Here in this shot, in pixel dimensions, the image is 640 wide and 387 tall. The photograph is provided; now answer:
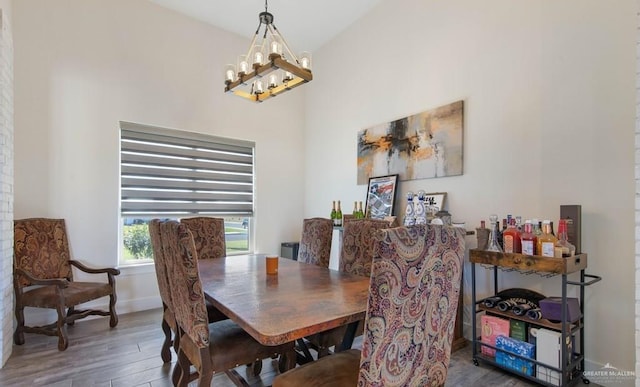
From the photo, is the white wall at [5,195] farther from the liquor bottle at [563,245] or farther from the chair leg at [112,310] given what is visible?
the liquor bottle at [563,245]

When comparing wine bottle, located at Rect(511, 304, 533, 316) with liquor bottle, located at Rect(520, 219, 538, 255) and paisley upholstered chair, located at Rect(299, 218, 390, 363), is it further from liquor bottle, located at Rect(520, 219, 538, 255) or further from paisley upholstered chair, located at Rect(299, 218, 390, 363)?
paisley upholstered chair, located at Rect(299, 218, 390, 363)

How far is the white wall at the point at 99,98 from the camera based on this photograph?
10.1 ft

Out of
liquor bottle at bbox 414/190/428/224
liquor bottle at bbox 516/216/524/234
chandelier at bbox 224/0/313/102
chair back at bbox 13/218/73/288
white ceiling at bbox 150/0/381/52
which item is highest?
white ceiling at bbox 150/0/381/52

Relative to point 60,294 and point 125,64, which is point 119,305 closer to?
point 60,294

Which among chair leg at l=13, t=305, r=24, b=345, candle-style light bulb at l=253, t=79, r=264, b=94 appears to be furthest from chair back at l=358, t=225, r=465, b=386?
chair leg at l=13, t=305, r=24, b=345

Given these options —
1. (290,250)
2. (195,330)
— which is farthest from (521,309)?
(290,250)

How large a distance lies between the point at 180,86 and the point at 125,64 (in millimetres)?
598

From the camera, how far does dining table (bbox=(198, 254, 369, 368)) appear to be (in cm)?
115

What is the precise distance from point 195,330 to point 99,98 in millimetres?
3186

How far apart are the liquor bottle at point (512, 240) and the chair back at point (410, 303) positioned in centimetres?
129

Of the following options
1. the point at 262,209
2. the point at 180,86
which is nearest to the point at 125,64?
the point at 180,86

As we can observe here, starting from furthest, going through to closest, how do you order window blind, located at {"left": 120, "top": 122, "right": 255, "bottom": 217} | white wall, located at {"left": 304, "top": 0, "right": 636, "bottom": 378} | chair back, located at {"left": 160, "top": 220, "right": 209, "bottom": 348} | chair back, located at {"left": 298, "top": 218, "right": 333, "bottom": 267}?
window blind, located at {"left": 120, "top": 122, "right": 255, "bottom": 217}, chair back, located at {"left": 298, "top": 218, "right": 333, "bottom": 267}, white wall, located at {"left": 304, "top": 0, "right": 636, "bottom": 378}, chair back, located at {"left": 160, "top": 220, "right": 209, "bottom": 348}

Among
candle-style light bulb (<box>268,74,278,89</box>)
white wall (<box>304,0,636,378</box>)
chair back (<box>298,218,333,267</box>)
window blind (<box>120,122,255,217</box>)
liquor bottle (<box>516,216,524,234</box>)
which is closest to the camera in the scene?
white wall (<box>304,0,636,378</box>)

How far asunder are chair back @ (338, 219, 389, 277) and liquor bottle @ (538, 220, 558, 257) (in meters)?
1.00
